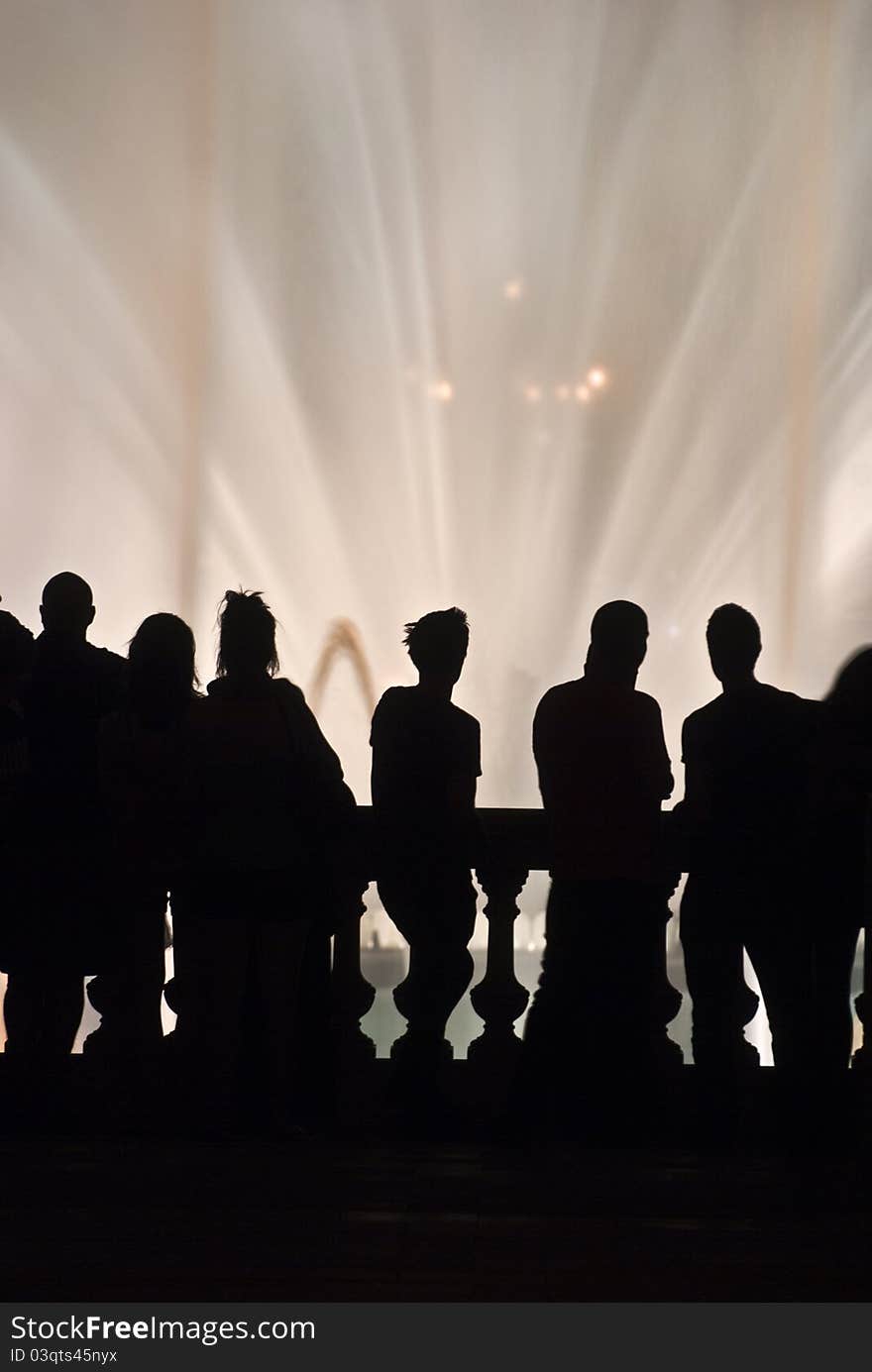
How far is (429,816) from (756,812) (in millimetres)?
898

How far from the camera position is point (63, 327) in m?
15.3

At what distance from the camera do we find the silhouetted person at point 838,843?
4.39m

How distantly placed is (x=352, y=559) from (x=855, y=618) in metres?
4.63

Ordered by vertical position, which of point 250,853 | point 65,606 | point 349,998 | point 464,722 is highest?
point 65,606

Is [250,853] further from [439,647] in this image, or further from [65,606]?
[65,606]

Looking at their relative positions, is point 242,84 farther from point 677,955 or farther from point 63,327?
point 677,955

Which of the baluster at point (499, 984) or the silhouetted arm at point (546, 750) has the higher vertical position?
the silhouetted arm at point (546, 750)

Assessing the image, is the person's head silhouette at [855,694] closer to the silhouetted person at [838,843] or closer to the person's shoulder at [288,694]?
the silhouetted person at [838,843]

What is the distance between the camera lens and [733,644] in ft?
14.7

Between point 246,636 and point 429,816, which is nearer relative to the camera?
point 246,636

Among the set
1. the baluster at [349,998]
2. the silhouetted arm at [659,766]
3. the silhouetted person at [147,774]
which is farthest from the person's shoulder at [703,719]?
the silhouetted person at [147,774]

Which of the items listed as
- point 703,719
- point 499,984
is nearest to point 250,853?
point 499,984

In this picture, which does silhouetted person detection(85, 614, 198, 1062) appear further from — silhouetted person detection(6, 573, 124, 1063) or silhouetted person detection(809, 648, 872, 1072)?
silhouetted person detection(809, 648, 872, 1072)

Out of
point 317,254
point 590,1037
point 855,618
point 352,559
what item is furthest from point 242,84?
point 590,1037
